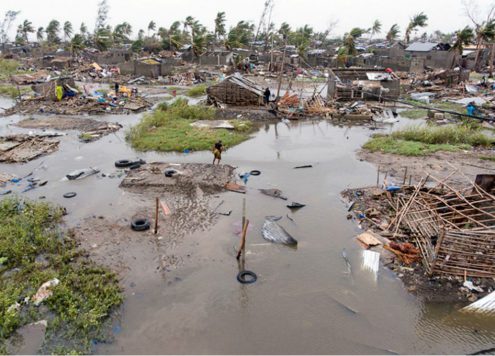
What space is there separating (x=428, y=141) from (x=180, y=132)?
1083 cm

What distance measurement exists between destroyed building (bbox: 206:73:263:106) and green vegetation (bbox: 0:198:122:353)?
49.9 ft

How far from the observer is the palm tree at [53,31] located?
210 ft

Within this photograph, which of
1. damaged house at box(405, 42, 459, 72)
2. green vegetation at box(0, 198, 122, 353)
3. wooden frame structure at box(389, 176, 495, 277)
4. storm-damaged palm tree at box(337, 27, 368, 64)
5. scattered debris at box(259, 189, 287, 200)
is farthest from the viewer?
storm-damaged palm tree at box(337, 27, 368, 64)

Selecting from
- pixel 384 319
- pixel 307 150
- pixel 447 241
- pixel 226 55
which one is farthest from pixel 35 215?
pixel 226 55

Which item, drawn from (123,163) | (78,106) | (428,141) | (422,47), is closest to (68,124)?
(78,106)

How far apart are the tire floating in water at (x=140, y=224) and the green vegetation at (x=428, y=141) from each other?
381 inches

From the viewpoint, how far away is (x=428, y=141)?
14.7 metres

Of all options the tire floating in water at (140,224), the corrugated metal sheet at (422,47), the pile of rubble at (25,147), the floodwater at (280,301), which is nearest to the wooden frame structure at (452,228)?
the floodwater at (280,301)

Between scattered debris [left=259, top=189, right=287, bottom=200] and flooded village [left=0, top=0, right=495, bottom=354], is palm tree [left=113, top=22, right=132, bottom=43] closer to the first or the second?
flooded village [left=0, top=0, right=495, bottom=354]

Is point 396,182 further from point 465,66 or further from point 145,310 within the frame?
point 465,66

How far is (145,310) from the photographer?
568 centimetres

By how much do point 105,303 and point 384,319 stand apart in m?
4.57

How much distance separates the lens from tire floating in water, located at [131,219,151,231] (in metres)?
7.92

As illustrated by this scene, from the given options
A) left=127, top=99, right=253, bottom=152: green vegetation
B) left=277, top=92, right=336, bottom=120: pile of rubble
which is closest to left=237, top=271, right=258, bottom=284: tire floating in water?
left=127, top=99, right=253, bottom=152: green vegetation
